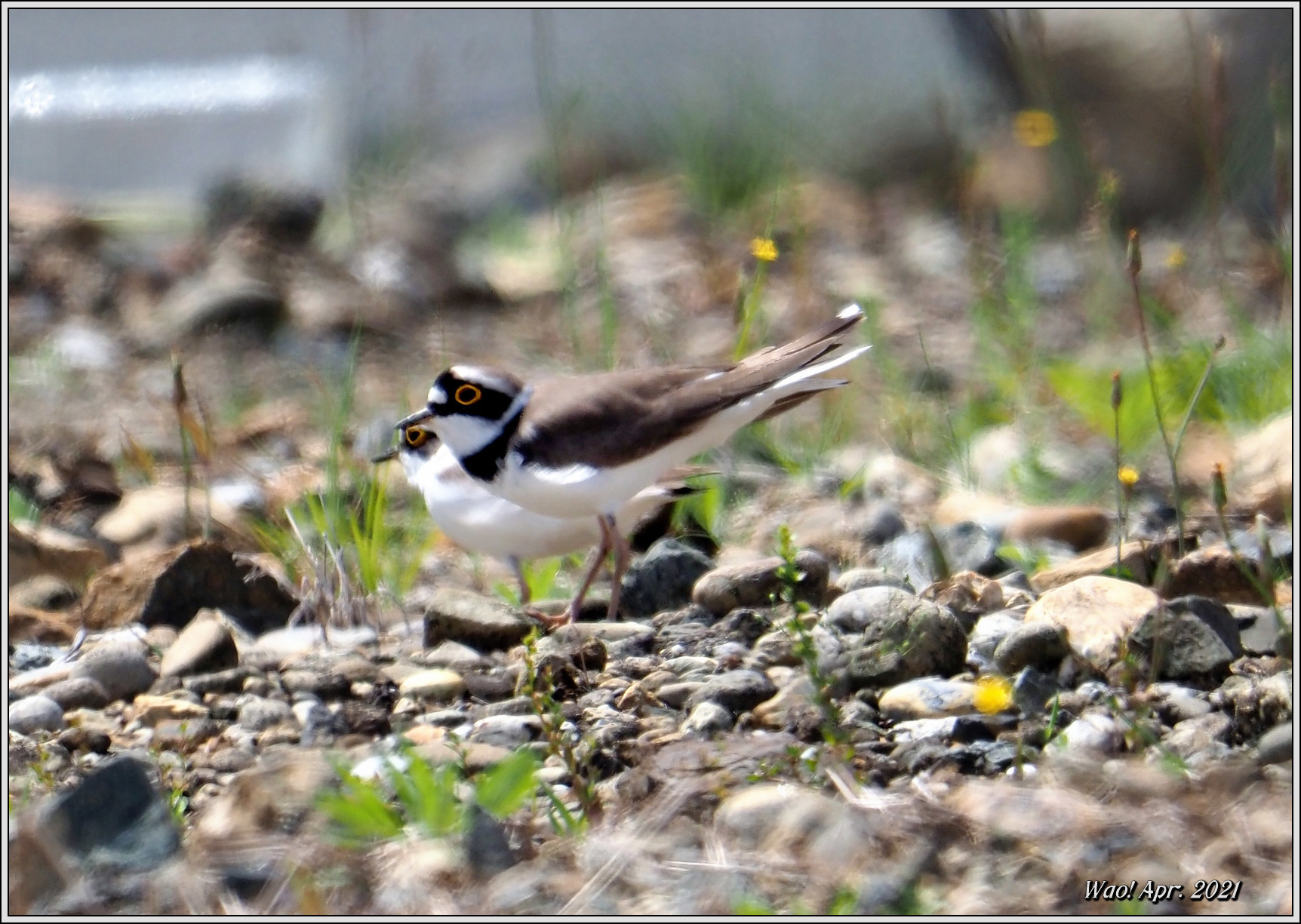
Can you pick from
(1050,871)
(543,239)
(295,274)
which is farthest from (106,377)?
(1050,871)

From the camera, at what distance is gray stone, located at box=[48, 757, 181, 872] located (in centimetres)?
299

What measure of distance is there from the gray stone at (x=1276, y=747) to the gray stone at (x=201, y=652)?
257 cm

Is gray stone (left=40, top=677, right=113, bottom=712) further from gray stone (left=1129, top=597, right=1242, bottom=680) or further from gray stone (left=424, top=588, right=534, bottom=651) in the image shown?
gray stone (left=1129, top=597, right=1242, bottom=680)

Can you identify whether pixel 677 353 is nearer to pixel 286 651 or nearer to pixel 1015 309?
pixel 1015 309

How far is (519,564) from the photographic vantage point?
510cm

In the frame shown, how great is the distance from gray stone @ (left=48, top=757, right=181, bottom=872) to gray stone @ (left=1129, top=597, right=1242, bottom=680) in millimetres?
2161

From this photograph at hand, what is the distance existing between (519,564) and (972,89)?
20.0ft

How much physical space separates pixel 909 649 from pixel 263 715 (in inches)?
61.2

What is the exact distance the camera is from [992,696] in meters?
3.45

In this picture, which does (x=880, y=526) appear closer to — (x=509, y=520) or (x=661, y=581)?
(x=661, y=581)

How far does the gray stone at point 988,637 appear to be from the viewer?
3875 millimetres

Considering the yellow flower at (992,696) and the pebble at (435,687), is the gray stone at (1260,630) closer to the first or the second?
the yellow flower at (992,696)

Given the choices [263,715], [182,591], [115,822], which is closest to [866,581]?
[263,715]

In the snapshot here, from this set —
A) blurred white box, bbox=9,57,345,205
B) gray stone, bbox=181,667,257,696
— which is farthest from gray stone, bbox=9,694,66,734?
blurred white box, bbox=9,57,345,205
